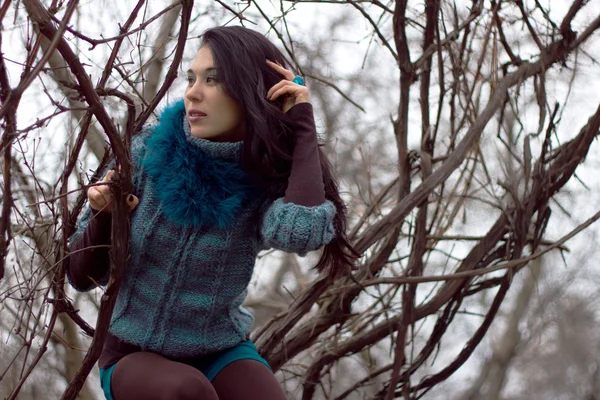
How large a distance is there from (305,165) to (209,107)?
0.88 feet

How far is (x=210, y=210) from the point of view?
1.93 m

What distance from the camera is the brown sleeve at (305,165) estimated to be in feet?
6.17

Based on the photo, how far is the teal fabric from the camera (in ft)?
6.43

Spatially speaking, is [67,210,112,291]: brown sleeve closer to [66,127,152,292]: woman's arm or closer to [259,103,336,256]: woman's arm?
[66,127,152,292]: woman's arm

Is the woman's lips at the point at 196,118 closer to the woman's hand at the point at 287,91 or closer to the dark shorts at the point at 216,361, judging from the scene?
the woman's hand at the point at 287,91

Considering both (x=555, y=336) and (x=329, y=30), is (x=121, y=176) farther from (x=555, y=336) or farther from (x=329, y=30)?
(x=555, y=336)

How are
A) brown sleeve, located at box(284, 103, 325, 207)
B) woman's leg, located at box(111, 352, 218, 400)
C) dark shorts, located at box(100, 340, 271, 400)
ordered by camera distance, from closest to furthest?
1. woman's leg, located at box(111, 352, 218, 400)
2. brown sleeve, located at box(284, 103, 325, 207)
3. dark shorts, located at box(100, 340, 271, 400)

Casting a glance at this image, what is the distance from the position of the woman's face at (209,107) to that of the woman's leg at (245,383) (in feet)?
1.81

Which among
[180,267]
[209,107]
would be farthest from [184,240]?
[209,107]

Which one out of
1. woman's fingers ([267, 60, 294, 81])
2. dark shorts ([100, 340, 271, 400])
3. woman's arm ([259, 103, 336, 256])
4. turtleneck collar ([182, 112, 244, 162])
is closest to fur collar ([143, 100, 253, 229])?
turtleneck collar ([182, 112, 244, 162])

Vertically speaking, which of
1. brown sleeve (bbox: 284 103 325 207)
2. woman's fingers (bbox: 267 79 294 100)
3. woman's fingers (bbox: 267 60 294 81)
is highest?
woman's fingers (bbox: 267 60 294 81)

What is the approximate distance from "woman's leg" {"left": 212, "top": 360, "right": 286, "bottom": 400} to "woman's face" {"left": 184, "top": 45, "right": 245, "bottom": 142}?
1.81 feet

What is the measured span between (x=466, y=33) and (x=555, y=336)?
7222 mm

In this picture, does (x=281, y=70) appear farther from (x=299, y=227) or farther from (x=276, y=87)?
(x=299, y=227)
